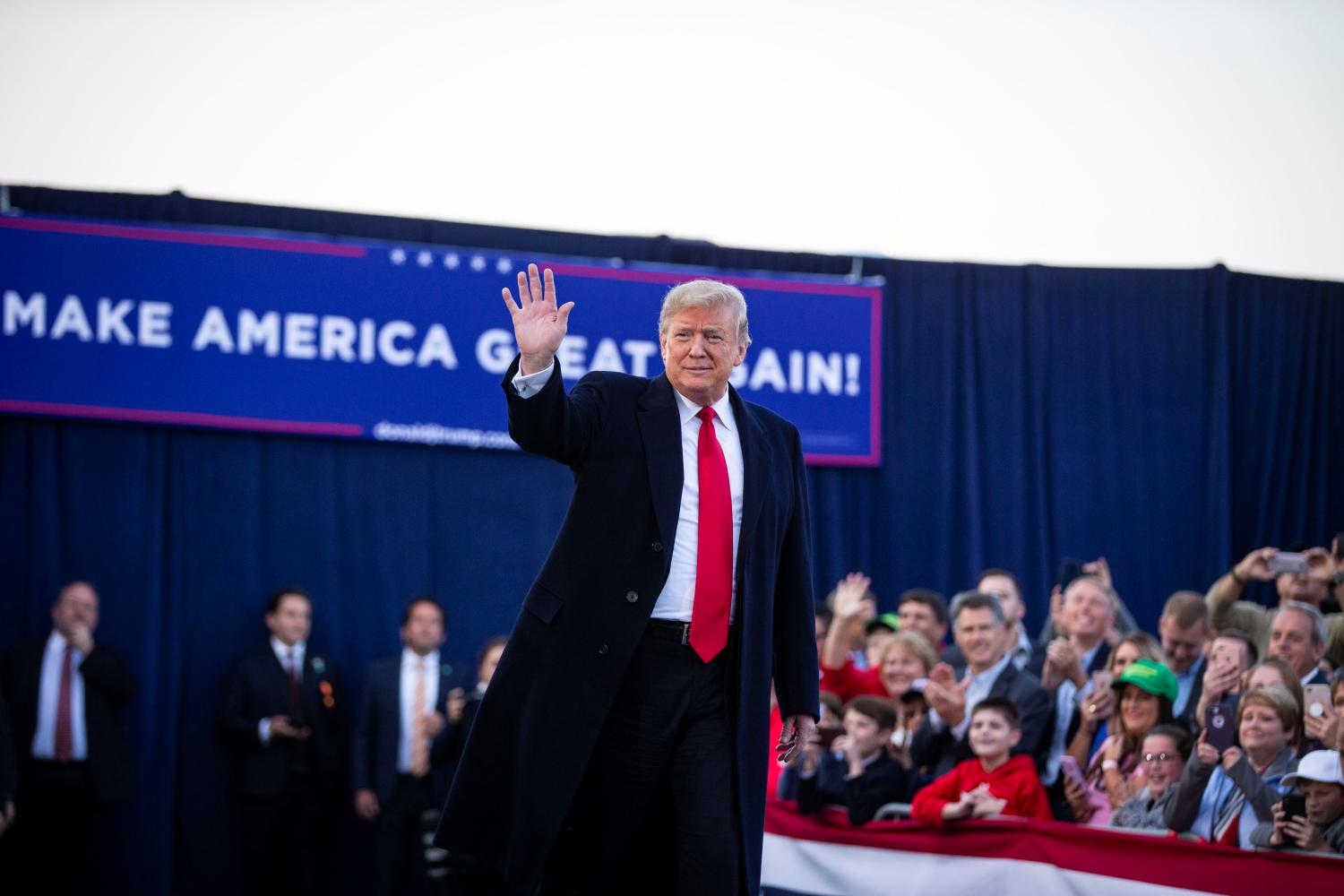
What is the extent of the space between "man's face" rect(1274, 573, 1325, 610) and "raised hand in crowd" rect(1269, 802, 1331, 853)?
8.07 ft

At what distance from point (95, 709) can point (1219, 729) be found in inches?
210

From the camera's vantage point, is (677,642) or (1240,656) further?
(1240,656)

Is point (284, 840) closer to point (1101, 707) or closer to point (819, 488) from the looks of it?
point (819, 488)

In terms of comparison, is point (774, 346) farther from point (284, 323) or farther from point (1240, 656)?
point (1240, 656)

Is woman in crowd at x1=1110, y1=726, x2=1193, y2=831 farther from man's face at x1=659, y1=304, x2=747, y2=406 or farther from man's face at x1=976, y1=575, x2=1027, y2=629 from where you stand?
man's face at x1=659, y1=304, x2=747, y2=406

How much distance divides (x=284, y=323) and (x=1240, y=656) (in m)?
5.27

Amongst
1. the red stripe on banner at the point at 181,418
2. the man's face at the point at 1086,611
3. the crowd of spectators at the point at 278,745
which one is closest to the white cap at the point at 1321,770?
the man's face at the point at 1086,611

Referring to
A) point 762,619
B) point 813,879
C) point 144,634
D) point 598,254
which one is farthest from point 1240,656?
point 144,634

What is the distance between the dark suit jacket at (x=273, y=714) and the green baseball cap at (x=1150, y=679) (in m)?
4.34

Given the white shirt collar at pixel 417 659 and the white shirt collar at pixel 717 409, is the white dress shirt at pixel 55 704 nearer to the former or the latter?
the white shirt collar at pixel 417 659

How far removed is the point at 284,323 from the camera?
8750 millimetres

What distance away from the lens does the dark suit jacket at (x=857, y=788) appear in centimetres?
533

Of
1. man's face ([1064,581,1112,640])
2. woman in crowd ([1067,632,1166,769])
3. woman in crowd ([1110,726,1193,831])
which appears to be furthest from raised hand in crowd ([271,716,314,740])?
woman in crowd ([1110,726,1193,831])

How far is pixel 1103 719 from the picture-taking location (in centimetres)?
566
